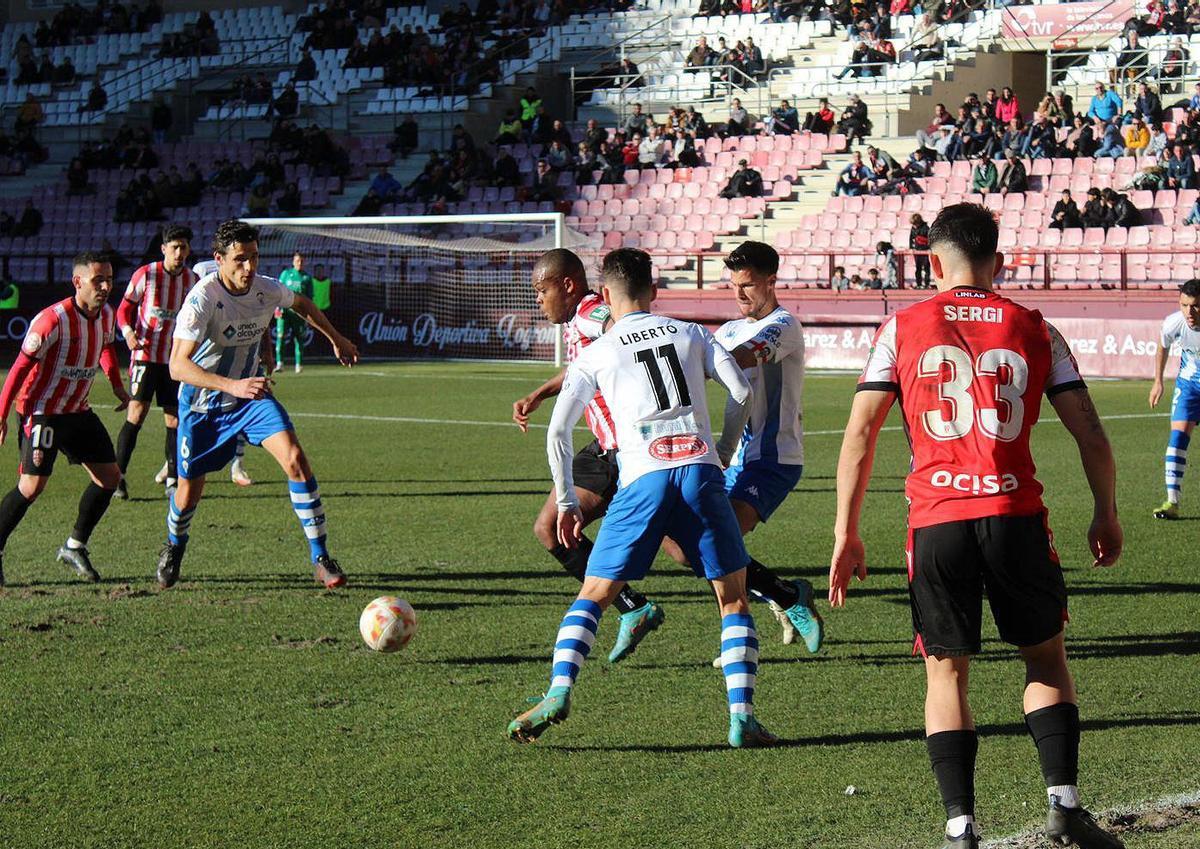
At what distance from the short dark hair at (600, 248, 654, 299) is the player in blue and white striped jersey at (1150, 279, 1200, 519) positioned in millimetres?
7207

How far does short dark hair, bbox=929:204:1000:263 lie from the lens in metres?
4.78

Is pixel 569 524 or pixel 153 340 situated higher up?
pixel 569 524

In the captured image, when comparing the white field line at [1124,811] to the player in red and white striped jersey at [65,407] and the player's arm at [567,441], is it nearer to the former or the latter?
the player's arm at [567,441]

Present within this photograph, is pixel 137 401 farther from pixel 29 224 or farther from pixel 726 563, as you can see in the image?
pixel 29 224

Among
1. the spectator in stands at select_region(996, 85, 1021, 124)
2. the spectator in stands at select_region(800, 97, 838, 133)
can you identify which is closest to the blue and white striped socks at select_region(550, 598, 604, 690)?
the spectator in stands at select_region(996, 85, 1021, 124)

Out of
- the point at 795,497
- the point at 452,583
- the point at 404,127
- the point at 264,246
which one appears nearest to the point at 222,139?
the point at 404,127

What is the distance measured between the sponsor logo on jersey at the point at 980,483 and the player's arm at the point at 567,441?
1.71 metres

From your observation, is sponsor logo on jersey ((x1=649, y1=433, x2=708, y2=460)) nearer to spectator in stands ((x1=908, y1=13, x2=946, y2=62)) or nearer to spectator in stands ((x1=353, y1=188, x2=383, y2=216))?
spectator in stands ((x1=908, y1=13, x2=946, y2=62))

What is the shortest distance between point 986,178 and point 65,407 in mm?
23538

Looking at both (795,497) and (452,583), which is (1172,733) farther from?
(795,497)

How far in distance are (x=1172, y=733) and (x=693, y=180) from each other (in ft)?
97.1

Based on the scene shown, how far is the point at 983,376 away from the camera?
464 centimetres

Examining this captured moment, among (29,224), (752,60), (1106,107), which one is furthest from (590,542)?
(29,224)

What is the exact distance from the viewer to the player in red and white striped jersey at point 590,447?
23.1ft
